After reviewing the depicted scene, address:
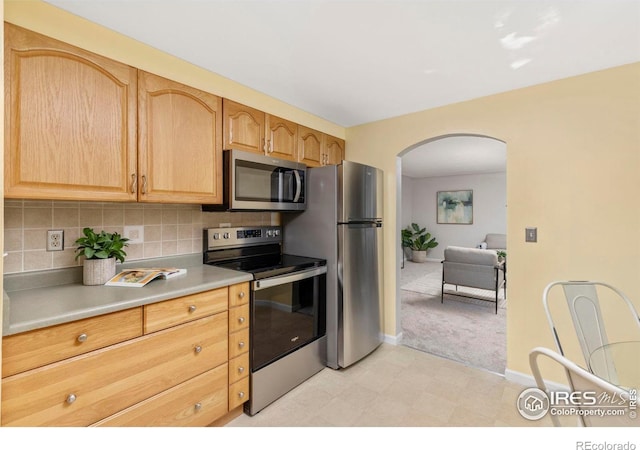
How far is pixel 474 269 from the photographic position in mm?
3975

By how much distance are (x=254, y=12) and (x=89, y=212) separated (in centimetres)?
143

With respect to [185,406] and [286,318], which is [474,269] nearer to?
[286,318]

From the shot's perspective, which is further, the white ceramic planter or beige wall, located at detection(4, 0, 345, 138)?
the white ceramic planter

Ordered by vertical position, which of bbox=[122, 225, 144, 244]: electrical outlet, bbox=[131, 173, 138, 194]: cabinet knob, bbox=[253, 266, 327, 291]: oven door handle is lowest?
bbox=[253, 266, 327, 291]: oven door handle

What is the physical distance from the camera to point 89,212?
67.0 inches

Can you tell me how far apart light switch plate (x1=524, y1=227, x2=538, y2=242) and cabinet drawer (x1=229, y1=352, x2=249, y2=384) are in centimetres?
215

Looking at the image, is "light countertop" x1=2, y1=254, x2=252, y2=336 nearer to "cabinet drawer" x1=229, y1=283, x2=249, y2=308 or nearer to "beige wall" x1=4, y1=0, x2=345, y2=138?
"cabinet drawer" x1=229, y1=283, x2=249, y2=308

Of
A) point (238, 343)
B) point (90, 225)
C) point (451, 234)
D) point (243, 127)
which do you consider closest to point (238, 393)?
point (238, 343)

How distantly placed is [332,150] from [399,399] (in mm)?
2239

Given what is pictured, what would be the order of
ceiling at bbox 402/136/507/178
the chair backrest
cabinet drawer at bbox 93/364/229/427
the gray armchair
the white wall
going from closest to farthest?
1. the chair backrest
2. cabinet drawer at bbox 93/364/229/427
3. the gray armchair
4. ceiling at bbox 402/136/507/178
5. the white wall

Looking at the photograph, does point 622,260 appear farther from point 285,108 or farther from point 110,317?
point 110,317

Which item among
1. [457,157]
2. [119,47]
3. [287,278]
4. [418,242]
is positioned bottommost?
[418,242]

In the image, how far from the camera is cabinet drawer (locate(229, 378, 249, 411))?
5.70 feet

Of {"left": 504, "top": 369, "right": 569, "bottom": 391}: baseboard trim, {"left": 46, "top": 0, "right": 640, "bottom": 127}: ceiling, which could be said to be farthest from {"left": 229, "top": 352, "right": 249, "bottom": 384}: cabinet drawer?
{"left": 504, "top": 369, "right": 569, "bottom": 391}: baseboard trim
